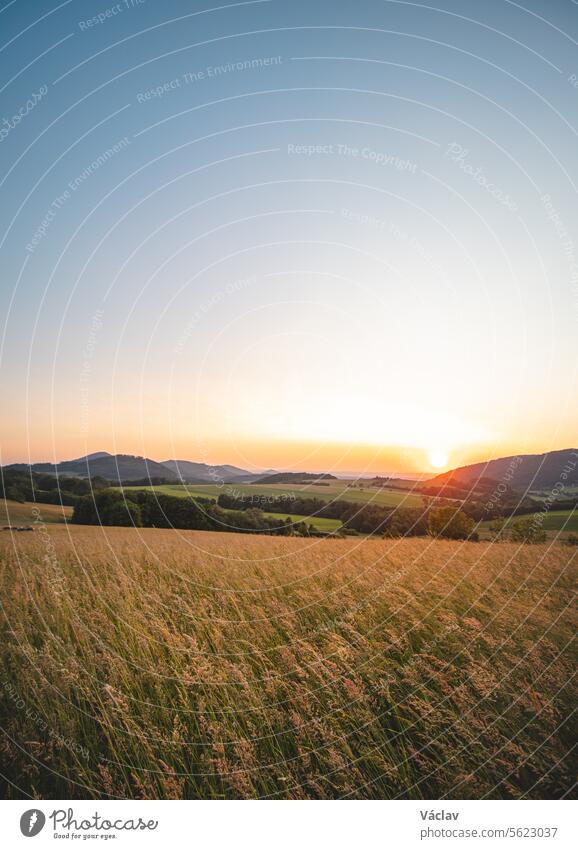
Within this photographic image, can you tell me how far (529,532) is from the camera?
824 cm

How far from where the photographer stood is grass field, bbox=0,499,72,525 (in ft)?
22.5

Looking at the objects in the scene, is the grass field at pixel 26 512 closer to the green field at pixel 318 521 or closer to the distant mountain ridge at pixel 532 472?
the green field at pixel 318 521

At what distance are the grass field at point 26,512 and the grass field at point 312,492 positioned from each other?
2333mm

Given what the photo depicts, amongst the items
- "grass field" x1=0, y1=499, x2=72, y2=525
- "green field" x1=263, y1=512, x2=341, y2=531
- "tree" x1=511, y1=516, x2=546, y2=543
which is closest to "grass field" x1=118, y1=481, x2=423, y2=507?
"green field" x1=263, y1=512, x2=341, y2=531

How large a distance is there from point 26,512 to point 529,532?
812cm

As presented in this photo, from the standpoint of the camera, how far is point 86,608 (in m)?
5.30

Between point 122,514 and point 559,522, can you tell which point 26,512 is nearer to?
point 122,514

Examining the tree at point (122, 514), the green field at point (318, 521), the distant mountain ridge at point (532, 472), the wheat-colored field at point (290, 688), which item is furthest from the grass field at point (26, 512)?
the distant mountain ridge at point (532, 472)

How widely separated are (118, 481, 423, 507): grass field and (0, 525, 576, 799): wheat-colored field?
394cm

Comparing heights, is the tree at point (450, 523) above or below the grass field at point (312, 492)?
below

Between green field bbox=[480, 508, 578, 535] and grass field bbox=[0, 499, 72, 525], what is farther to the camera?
green field bbox=[480, 508, 578, 535]

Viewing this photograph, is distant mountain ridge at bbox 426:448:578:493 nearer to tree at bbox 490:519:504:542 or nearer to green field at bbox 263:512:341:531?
tree at bbox 490:519:504:542

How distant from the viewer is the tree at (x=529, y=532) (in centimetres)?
807

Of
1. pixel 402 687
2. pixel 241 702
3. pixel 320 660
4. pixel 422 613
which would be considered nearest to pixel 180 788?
pixel 241 702
